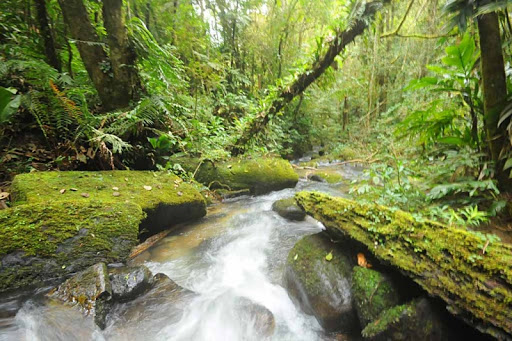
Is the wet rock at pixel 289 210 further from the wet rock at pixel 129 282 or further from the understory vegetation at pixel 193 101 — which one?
the wet rock at pixel 129 282

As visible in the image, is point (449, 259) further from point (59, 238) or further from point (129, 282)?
point (59, 238)

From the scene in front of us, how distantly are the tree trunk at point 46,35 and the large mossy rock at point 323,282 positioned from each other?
214 inches

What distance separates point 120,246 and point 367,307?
101 inches

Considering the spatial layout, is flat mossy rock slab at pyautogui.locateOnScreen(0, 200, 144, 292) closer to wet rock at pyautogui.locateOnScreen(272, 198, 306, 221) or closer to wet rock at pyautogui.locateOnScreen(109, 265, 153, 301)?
wet rock at pyautogui.locateOnScreen(109, 265, 153, 301)

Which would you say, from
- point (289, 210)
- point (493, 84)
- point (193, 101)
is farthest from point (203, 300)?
point (193, 101)

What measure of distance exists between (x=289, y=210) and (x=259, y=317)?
7.90ft

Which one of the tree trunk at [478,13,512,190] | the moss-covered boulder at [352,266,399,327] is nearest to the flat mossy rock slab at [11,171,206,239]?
the moss-covered boulder at [352,266,399,327]

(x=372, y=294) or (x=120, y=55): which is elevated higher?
(x=120, y=55)

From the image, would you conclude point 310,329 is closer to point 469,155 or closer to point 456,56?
point 469,155

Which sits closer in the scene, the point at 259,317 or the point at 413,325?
the point at 413,325

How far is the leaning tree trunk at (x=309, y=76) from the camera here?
175 inches

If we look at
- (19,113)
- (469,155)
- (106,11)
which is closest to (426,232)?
(469,155)

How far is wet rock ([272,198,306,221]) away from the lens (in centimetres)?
436

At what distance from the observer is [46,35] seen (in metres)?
4.09
